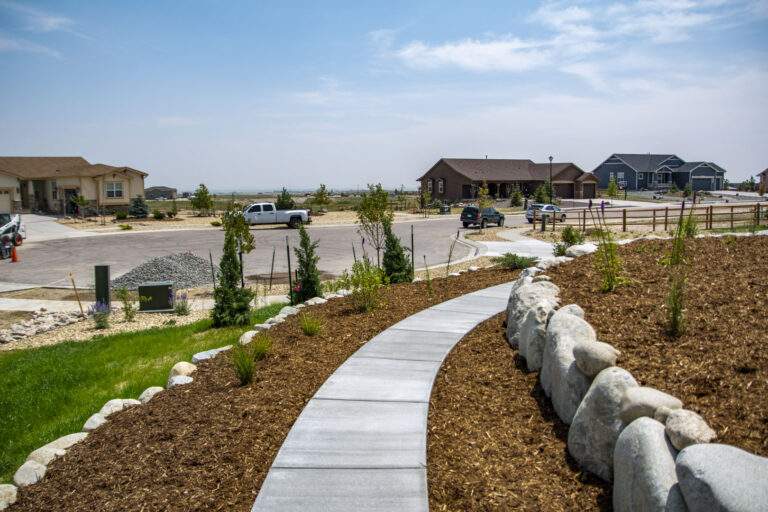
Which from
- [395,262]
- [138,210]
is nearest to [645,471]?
[395,262]

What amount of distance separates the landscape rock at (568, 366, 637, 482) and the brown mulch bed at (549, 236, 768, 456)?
0.47 m

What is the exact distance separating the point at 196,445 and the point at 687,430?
11.9 ft

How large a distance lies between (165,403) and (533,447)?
3.63m

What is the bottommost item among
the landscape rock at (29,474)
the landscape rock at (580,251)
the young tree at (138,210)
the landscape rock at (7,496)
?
the landscape rock at (7,496)

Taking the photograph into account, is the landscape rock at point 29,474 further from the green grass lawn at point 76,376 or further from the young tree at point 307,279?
the young tree at point 307,279

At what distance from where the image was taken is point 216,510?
13.2ft

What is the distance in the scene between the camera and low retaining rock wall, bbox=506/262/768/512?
275 centimetres

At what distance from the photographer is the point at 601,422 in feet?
13.2

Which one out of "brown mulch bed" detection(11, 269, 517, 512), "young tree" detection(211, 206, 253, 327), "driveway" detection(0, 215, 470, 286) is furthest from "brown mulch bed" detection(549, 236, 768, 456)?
"driveway" detection(0, 215, 470, 286)

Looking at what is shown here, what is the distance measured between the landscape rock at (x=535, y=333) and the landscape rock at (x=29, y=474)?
14.7 ft

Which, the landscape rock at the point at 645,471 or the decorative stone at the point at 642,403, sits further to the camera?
the decorative stone at the point at 642,403

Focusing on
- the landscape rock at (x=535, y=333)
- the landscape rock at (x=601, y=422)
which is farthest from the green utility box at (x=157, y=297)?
the landscape rock at (x=601, y=422)

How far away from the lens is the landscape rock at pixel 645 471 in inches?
120

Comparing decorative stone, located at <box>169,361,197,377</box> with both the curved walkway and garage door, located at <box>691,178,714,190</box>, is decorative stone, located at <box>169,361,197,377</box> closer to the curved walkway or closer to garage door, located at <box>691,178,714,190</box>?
the curved walkway
